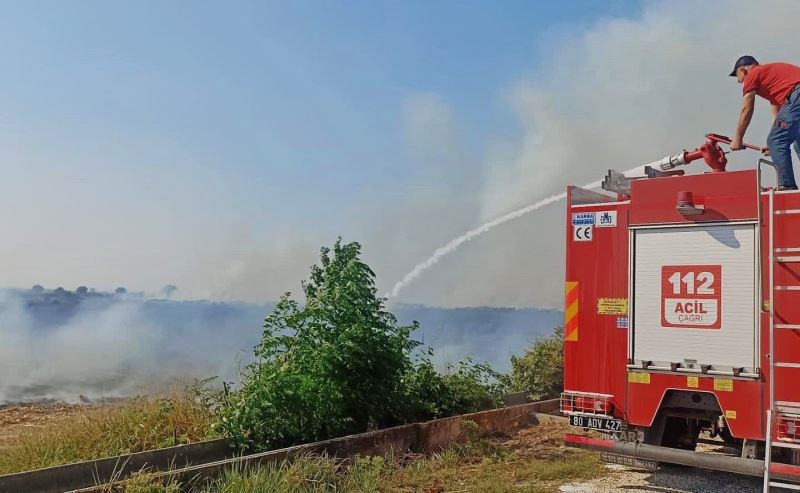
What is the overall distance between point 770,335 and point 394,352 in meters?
4.52

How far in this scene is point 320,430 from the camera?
846 centimetres

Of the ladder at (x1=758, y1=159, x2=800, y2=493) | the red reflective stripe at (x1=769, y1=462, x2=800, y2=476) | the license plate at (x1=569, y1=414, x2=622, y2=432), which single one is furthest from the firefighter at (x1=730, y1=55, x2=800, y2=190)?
the license plate at (x1=569, y1=414, x2=622, y2=432)

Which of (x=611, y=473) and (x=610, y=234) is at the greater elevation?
(x=610, y=234)

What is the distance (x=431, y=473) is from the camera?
819cm

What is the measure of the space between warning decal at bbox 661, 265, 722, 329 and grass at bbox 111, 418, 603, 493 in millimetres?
2189

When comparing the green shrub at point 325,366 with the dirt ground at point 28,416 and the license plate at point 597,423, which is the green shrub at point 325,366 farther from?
the dirt ground at point 28,416

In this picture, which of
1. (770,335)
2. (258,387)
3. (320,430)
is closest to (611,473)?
(770,335)

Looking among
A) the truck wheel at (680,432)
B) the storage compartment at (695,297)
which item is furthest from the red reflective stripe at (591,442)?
the storage compartment at (695,297)

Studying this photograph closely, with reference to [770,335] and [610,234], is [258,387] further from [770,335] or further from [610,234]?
[770,335]

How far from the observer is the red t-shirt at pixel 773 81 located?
752 centimetres

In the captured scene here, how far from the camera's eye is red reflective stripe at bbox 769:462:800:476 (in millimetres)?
→ 6270

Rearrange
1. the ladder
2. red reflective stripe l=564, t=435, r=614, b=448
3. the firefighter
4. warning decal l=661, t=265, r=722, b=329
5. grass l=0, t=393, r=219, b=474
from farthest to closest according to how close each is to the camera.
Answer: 1. grass l=0, t=393, r=219, b=474
2. red reflective stripe l=564, t=435, r=614, b=448
3. the firefighter
4. warning decal l=661, t=265, r=722, b=329
5. the ladder

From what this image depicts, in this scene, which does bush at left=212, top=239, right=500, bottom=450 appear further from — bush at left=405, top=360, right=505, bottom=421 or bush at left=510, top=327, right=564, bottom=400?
bush at left=510, top=327, right=564, bottom=400

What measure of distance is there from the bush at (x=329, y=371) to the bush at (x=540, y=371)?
380cm
